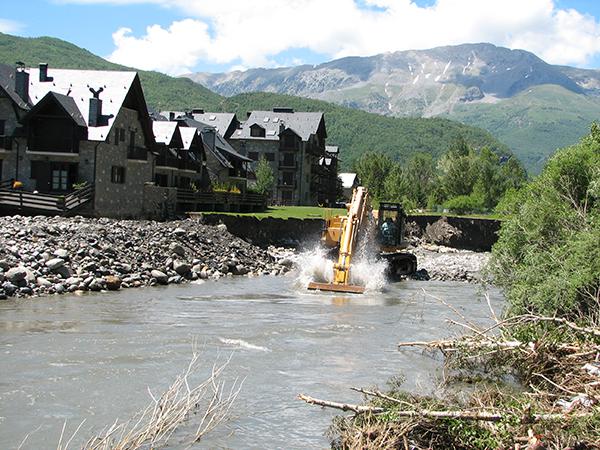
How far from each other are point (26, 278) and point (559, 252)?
17464 mm

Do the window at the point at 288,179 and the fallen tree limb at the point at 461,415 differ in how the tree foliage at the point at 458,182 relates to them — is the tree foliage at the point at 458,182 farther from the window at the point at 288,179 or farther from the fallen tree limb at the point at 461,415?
the fallen tree limb at the point at 461,415

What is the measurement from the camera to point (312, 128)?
94250 mm

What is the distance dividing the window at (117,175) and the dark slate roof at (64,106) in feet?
11.3

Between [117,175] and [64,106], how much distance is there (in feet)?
18.1

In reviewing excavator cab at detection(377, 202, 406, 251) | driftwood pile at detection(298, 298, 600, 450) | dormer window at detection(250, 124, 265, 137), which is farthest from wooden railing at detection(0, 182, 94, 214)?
dormer window at detection(250, 124, 265, 137)

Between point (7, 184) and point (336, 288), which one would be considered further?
point (7, 184)

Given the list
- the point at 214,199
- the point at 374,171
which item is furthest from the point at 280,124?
the point at 374,171

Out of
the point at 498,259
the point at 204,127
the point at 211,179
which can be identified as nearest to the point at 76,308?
the point at 498,259

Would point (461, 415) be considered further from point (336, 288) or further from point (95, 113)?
point (95, 113)

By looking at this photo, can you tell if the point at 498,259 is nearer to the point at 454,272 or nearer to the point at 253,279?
the point at 253,279

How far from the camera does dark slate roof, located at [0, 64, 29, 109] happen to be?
4531cm

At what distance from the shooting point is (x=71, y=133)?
45281 mm

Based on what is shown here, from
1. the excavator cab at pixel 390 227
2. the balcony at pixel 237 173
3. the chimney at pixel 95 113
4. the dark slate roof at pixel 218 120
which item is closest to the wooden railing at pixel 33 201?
the chimney at pixel 95 113

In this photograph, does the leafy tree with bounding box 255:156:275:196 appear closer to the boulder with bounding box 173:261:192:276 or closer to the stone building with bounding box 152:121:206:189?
the stone building with bounding box 152:121:206:189
